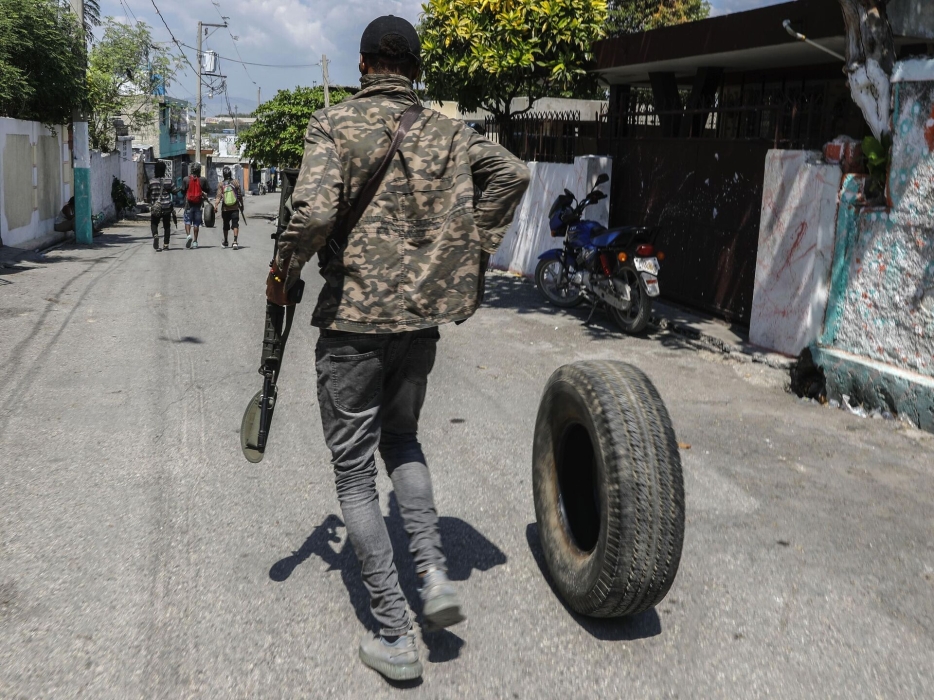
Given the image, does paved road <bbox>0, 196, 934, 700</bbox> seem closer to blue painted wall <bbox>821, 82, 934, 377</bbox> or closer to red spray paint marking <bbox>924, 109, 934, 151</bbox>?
blue painted wall <bbox>821, 82, 934, 377</bbox>

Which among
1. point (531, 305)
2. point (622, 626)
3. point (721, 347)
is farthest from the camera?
point (531, 305)

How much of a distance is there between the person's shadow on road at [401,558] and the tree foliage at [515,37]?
9307 millimetres

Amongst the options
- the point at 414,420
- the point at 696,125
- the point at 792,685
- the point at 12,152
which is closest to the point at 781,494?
Result: the point at 792,685

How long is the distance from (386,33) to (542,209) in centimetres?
1040

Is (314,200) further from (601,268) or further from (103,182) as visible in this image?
(103,182)

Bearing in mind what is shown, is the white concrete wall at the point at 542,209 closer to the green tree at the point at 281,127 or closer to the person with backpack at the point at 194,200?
the person with backpack at the point at 194,200

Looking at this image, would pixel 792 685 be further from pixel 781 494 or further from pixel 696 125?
pixel 696 125

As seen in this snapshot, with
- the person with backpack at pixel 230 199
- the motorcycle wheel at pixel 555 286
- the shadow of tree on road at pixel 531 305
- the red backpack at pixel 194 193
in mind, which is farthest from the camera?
the red backpack at pixel 194 193

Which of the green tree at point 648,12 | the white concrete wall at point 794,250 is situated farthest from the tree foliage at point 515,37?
the green tree at point 648,12

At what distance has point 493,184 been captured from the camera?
3.08 m

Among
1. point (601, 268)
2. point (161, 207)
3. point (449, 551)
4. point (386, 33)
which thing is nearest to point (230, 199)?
point (161, 207)

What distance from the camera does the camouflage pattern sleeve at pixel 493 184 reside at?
3.08 m

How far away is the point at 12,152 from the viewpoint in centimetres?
1608

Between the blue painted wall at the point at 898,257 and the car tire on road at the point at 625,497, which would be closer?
the car tire on road at the point at 625,497
